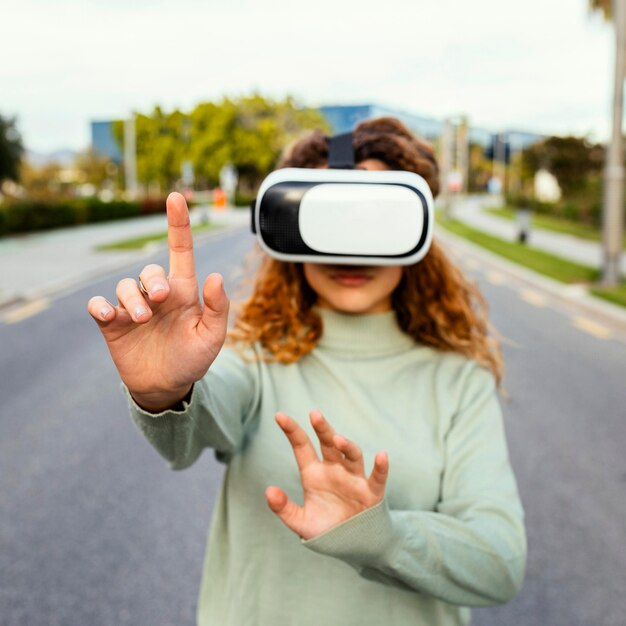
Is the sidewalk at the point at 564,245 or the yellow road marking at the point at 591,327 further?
the sidewalk at the point at 564,245

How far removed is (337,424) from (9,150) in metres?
35.0

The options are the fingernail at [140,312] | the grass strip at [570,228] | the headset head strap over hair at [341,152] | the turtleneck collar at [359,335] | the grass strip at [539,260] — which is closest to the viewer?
the fingernail at [140,312]

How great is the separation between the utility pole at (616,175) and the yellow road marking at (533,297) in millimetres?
1045

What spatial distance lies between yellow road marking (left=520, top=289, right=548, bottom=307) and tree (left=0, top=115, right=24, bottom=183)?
2648 cm

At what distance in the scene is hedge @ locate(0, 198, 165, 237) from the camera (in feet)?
77.5

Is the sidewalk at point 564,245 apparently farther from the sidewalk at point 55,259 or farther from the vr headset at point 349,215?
the vr headset at point 349,215

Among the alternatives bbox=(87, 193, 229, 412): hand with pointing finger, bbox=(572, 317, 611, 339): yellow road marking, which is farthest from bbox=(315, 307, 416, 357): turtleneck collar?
bbox=(572, 317, 611, 339): yellow road marking

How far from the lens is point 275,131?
2.27 m

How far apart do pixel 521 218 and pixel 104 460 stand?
18101 millimetres

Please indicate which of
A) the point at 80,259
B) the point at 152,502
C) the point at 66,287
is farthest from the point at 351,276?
the point at 80,259

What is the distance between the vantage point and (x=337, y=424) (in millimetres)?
1427

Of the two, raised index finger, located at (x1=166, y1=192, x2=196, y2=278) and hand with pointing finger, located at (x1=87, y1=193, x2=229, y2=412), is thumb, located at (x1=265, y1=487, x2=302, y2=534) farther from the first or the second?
raised index finger, located at (x1=166, y1=192, x2=196, y2=278)

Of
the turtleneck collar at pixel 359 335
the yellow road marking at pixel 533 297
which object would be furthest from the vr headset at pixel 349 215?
the yellow road marking at pixel 533 297

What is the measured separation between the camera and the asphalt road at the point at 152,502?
3.12 metres
